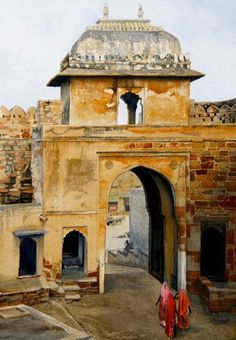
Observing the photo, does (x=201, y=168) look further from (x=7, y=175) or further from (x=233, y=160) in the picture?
(x=7, y=175)

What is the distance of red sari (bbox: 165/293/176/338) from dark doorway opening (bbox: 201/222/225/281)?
311cm

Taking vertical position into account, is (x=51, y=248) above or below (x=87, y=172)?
below

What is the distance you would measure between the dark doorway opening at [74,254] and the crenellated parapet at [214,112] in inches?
241

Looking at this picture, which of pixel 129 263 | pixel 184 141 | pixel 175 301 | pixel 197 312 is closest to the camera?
pixel 175 301

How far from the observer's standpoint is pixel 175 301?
13.6 m

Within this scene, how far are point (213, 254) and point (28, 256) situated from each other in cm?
505

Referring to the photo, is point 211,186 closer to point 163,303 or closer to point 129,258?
point 163,303

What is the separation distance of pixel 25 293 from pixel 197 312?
4.23m

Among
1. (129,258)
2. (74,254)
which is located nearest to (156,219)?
(74,254)

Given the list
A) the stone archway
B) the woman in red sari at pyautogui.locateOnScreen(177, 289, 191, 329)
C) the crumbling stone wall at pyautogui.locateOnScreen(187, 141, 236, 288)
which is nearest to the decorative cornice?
the stone archway

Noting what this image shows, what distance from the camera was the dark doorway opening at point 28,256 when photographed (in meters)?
15.5

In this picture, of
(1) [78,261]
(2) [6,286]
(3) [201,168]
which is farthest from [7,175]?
(3) [201,168]

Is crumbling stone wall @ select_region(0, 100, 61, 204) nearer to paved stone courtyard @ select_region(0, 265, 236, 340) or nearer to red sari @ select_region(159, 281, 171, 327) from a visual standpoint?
paved stone courtyard @ select_region(0, 265, 236, 340)

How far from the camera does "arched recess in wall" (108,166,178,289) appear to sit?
16609 millimetres
